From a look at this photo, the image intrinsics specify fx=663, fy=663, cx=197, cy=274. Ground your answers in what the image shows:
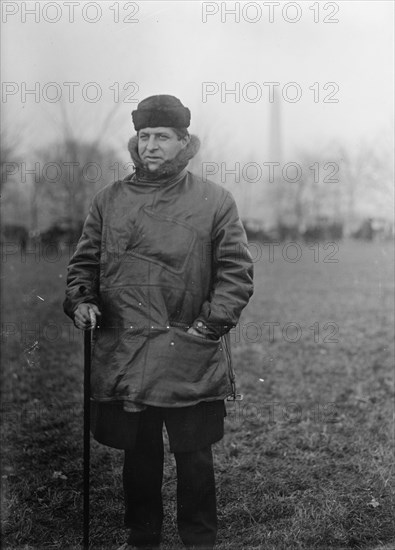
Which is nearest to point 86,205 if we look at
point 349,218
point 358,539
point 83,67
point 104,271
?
point 83,67

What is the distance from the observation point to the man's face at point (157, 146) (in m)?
2.83

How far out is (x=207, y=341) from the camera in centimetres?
281

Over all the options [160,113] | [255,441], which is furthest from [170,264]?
[255,441]

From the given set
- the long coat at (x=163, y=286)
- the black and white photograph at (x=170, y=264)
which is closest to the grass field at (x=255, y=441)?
the black and white photograph at (x=170, y=264)

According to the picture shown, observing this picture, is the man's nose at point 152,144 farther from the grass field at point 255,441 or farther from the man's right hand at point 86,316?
the grass field at point 255,441

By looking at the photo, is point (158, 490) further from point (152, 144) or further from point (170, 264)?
point (152, 144)

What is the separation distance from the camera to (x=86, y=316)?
9.16 feet

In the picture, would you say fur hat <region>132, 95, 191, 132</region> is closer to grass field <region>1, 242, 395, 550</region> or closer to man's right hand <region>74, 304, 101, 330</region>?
man's right hand <region>74, 304, 101, 330</region>

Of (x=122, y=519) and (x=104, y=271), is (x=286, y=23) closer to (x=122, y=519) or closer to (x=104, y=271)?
(x=104, y=271)

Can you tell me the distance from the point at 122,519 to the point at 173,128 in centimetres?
195

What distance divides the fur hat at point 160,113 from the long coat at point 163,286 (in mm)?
232

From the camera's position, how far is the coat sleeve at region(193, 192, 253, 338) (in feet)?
9.10

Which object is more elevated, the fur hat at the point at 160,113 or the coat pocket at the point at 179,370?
the fur hat at the point at 160,113

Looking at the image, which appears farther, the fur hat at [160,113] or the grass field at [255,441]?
the grass field at [255,441]
